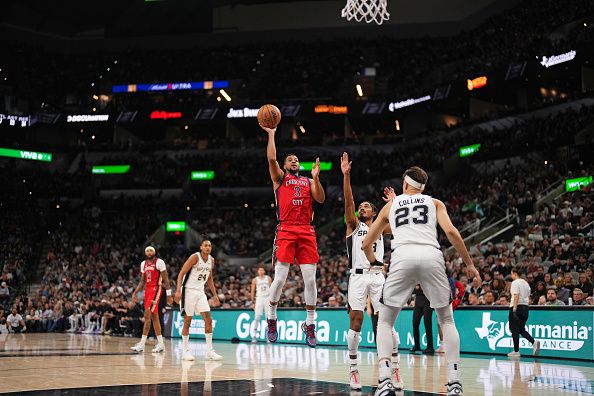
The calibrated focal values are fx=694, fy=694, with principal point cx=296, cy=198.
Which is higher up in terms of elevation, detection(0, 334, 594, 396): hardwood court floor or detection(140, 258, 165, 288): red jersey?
detection(140, 258, 165, 288): red jersey

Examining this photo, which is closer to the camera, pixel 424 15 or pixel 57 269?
Result: pixel 57 269

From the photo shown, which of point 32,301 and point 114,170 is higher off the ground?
point 114,170

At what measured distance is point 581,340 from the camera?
1406 cm

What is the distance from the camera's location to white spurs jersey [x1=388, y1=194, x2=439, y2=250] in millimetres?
7199

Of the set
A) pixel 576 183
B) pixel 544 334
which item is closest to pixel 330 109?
pixel 576 183

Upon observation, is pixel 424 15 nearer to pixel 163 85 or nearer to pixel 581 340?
pixel 163 85

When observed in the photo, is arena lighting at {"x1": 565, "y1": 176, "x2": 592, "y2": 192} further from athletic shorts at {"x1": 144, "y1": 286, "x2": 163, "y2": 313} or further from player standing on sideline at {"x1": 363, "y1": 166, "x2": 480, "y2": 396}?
player standing on sideline at {"x1": 363, "y1": 166, "x2": 480, "y2": 396}

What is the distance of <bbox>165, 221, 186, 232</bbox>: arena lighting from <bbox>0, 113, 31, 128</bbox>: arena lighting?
13532 millimetres

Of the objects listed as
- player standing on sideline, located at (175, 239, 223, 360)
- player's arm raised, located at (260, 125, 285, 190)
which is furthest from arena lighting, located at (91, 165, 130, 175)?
player's arm raised, located at (260, 125, 285, 190)

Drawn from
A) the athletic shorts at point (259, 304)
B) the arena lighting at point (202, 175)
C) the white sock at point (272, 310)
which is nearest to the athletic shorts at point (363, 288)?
the white sock at point (272, 310)

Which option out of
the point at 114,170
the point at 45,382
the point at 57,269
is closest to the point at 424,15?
the point at 114,170

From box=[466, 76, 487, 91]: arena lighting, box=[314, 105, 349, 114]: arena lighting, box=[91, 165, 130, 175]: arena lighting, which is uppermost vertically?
box=[314, 105, 349, 114]: arena lighting

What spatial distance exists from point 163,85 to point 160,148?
522 cm

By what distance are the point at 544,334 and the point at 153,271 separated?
8.83 metres
